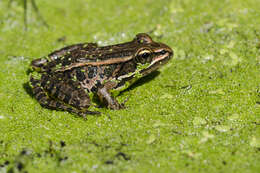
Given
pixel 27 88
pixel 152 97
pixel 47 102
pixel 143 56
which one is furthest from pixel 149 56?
pixel 27 88

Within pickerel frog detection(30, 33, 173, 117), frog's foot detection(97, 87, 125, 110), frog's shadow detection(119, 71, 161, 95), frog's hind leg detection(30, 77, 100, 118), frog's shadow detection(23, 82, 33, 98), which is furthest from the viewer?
frog's shadow detection(119, 71, 161, 95)

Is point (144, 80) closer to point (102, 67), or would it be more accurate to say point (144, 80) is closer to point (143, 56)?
point (143, 56)

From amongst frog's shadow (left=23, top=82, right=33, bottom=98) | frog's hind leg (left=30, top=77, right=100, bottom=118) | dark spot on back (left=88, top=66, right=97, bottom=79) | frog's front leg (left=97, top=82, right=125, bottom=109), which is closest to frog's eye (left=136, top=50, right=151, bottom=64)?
frog's front leg (left=97, top=82, right=125, bottom=109)

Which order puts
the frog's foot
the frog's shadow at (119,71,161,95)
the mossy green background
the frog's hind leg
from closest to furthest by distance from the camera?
the mossy green background < the frog's hind leg < the frog's foot < the frog's shadow at (119,71,161,95)

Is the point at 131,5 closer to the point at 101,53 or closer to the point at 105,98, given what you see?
the point at 101,53

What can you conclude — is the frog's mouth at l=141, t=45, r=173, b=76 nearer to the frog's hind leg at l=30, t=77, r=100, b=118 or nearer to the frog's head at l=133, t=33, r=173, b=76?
the frog's head at l=133, t=33, r=173, b=76

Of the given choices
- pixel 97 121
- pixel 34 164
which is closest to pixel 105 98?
pixel 97 121

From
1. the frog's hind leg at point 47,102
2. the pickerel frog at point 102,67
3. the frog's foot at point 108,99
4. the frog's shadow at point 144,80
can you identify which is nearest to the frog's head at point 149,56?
the pickerel frog at point 102,67
